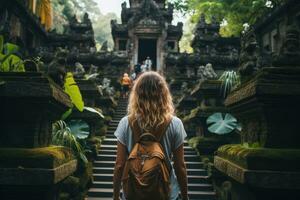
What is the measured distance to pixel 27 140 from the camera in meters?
3.51

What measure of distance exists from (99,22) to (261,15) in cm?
4365

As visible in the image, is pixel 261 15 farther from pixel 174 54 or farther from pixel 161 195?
pixel 161 195

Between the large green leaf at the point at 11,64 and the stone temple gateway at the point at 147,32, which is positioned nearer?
the large green leaf at the point at 11,64

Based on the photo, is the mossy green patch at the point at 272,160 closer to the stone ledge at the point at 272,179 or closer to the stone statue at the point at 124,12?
the stone ledge at the point at 272,179

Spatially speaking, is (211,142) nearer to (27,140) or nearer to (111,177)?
(111,177)

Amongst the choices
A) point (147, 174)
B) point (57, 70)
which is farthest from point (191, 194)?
point (147, 174)

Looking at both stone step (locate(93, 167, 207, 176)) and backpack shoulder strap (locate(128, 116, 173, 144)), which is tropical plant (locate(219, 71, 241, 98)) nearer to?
stone step (locate(93, 167, 207, 176))

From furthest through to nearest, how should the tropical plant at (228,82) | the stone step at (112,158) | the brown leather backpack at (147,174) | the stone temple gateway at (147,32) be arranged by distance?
the stone temple gateway at (147,32) → the stone step at (112,158) → the tropical plant at (228,82) → the brown leather backpack at (147,174)

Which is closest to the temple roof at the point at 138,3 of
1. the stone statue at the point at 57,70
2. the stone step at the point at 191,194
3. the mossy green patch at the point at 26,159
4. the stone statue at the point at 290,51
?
the stone step at the point at 191,194

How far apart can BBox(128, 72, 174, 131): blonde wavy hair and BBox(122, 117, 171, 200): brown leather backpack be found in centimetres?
15

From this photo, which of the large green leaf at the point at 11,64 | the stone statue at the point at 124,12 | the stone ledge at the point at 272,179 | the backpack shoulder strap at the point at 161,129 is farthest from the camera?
the stone statue at the point at 124,12

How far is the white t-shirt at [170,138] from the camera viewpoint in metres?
2.84

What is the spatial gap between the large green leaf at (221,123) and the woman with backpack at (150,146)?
15.6 feet

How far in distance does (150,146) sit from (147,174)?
0.25m
